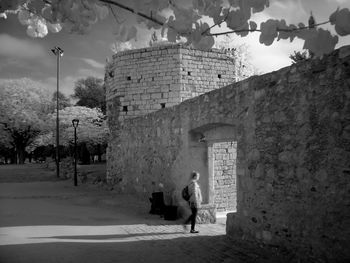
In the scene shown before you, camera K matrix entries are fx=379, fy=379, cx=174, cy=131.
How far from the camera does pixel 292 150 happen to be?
5.77 metres

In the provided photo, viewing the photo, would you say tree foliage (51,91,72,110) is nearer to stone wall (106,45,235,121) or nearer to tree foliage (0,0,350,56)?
stone wall (106,45,235,121)

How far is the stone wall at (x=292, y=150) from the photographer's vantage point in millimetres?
4906

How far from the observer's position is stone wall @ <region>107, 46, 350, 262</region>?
4.91 m

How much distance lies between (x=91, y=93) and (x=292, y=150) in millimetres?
37150

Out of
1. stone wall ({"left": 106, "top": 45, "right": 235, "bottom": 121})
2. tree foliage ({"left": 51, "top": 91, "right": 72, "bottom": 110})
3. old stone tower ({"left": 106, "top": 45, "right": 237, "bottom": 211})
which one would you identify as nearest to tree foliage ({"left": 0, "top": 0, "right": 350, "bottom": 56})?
old stone tower ({"left": 106, "top": 45, "right": 237, "bottom": 211})

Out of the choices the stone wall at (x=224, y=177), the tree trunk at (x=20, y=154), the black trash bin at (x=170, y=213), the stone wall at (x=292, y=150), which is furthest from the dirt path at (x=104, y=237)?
the tree trunk at (x=20, y=154)

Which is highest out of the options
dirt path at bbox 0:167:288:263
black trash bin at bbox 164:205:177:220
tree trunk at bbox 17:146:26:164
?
tree trunk at bbox 17:146:26:164

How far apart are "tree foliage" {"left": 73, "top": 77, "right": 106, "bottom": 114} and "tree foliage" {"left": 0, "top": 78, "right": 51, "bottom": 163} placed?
3.95m

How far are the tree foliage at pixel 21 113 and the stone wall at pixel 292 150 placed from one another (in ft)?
114

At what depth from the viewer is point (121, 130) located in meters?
15.1

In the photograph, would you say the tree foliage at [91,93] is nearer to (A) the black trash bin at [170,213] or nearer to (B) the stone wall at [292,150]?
(A) the black trash bin at [170,213]

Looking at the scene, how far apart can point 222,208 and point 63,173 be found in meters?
15.1

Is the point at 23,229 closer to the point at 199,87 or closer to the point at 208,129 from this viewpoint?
the point at 208,129

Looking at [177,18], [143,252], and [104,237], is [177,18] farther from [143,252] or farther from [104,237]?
[104,237]
